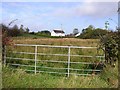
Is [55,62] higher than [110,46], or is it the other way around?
[110,46]

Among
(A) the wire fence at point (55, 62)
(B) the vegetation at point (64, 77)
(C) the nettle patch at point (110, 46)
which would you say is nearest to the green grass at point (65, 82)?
(B) the vegetation at point (64, 77)

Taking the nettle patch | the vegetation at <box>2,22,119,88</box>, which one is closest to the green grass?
the vegetation at <box>2,22,119,88</box>

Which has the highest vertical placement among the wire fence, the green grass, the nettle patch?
the nettle patch

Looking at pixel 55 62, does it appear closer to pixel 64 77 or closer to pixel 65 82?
pixel 64 77

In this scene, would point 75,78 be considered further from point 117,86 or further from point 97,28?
point 97,28

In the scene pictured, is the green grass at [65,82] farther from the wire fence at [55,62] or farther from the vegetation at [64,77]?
the wire fence at [55,62]

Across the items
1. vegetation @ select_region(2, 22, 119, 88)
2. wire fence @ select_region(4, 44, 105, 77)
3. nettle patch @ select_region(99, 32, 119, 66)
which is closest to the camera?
vegetation @ select_region(2, 22, 119, 88)

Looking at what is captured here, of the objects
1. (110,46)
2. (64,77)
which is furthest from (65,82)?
(110,46)

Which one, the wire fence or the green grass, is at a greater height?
the wire fence

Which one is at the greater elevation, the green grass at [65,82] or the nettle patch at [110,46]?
the nettle patch at [110,46]

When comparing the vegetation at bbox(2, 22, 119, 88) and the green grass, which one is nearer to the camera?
the green grass

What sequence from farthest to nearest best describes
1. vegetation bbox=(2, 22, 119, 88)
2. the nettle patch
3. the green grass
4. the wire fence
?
the wire fence → the nettle patch → vegetation bbox=(2, 22, 119, 88) → the green grass

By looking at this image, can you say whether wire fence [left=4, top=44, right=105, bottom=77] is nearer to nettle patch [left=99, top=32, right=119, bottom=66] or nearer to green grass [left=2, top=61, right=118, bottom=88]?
nettle patch [left=99, top=32, right=119, bottom=66]

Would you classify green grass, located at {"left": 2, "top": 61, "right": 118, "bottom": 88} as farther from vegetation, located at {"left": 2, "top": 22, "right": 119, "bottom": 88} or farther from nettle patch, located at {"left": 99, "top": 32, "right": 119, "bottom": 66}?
nettle patch, located at {"left": 99, "top": 32, "right": 119, "bottom": 66}
